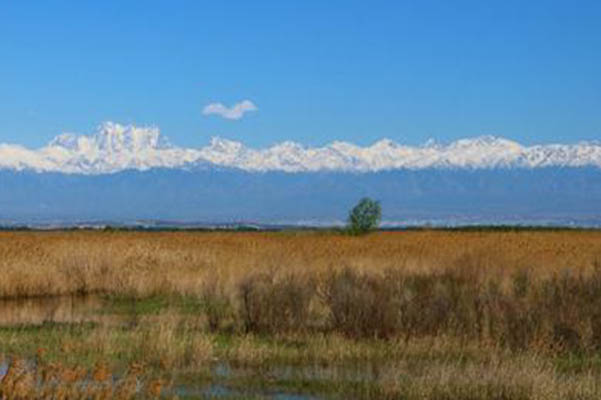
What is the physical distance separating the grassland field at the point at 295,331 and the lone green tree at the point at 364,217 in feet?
150

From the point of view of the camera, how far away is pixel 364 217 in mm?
84500

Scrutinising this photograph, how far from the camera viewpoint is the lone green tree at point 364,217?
83.0 metres

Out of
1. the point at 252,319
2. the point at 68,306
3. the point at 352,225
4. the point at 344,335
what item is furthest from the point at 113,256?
the point at 352,225

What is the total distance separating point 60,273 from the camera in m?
35.0

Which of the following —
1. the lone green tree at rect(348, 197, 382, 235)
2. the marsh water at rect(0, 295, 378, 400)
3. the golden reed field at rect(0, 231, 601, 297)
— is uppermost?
the lone green tree at rect(348, 197, 382, 235)

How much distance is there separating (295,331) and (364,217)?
60.8m

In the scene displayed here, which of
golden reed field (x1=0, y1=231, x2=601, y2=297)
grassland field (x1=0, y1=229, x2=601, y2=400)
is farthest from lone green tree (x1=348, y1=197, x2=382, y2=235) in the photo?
grassland field (x1=0, y1=229, x2=601, y2=400)

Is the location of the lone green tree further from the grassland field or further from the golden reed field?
the grassland field

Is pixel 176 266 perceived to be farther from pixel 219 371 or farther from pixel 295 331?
pixel 219 371

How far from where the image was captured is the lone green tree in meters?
83.0

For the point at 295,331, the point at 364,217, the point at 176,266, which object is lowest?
the point at 295,331

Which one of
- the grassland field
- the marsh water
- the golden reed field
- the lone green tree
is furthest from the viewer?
the lone green tree

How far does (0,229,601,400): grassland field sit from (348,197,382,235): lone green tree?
150 feet

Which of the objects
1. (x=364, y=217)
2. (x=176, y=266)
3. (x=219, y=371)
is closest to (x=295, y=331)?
(x=219, y=371)
